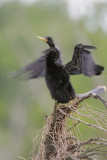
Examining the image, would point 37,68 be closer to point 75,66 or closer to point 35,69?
point 35,69

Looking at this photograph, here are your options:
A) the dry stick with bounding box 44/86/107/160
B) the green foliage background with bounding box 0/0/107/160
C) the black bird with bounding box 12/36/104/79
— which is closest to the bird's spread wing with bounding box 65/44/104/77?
the black bird with bounding box 12/36/104/79

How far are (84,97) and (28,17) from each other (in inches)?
872

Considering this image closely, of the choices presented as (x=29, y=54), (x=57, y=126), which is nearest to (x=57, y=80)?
(x=57, y=126)

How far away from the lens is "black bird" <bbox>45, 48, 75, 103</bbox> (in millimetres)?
5258

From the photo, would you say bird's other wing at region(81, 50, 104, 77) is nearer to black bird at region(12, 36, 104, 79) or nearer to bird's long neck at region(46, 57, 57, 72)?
black bird at region(12, 36, 104, 79)

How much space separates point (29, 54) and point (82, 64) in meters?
16.4

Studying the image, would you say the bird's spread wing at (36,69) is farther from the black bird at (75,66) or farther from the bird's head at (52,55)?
the bird's head at (52,55)

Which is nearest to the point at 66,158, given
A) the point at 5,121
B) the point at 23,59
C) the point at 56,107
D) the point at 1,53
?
the point at 56,107

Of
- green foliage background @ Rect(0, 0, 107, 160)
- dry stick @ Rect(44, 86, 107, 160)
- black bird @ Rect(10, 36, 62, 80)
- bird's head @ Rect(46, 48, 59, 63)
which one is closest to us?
dry stick @ Rect(44, 86, 107, 160)

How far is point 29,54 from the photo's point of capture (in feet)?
71.5

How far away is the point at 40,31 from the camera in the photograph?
24.5 m

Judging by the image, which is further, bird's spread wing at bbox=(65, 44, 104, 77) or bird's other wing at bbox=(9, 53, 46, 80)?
bird's other wing at bbox=(9, 53, 46, 80)

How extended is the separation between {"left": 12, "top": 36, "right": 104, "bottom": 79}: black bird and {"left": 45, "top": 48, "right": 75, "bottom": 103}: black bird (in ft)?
0.25

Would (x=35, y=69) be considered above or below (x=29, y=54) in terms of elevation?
below
